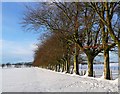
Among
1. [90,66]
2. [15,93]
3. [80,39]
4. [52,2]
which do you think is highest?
[52,2]

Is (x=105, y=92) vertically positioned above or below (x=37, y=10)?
below

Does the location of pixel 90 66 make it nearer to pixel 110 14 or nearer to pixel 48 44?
pixel 110 14

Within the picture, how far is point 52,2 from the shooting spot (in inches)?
1093

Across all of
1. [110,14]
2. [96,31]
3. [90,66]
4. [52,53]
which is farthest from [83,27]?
[52,53]

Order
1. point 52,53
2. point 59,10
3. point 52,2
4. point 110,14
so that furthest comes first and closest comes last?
point 52,53 → point 59,10 → point 52,2 → point 110,14

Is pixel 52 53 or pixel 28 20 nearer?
pixel 28 20

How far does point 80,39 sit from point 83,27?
277cm

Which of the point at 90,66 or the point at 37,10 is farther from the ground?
the point at 37,10

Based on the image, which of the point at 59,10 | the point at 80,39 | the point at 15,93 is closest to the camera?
the point at 15,93

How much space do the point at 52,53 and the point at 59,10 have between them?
2458cm

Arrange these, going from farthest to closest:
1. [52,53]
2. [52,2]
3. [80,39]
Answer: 1. [52,53]
2. [80,39]
3. [52,2]

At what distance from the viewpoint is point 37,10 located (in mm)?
31297

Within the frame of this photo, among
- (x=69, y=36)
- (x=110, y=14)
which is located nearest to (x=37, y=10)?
(x=69, y=36)

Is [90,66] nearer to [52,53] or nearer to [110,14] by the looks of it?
[110,14]
